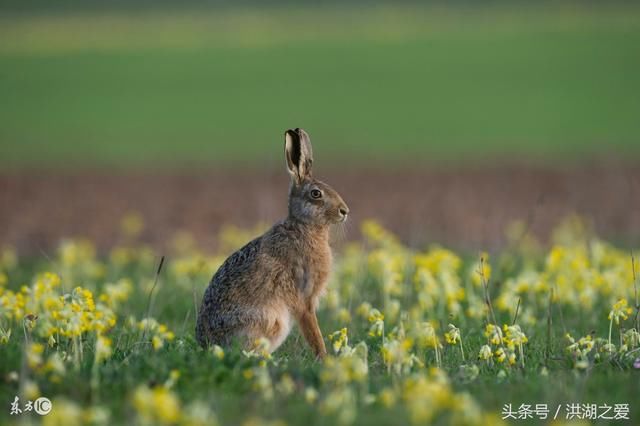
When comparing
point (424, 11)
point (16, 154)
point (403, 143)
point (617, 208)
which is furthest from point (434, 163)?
point (424, 11)

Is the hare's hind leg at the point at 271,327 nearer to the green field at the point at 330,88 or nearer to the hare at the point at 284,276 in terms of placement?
the hare at the point at 284,276

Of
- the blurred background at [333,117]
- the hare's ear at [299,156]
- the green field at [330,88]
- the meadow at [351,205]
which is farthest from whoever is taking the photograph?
the green field at [330,88]

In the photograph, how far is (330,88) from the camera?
56406 mm

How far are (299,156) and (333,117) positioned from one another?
38.3 metres

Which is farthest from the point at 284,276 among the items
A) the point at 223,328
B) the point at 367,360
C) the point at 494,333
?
the point at 494,333

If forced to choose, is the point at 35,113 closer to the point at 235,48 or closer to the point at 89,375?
the point at 235,48

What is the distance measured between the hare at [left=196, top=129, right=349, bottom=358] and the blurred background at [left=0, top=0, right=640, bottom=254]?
3.48m

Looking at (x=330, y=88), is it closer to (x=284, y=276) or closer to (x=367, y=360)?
(x=284, y=276)

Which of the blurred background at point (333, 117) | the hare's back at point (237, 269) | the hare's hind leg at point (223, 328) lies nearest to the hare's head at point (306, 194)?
the hare's back at point (237, 269)

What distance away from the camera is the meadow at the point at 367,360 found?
5777mm

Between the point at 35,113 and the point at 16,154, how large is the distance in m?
13.7

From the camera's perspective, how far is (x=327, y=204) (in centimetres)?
886

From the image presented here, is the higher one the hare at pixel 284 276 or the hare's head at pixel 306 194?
the hare's head at pixel 306 194

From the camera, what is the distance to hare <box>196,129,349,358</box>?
26.6 feet
